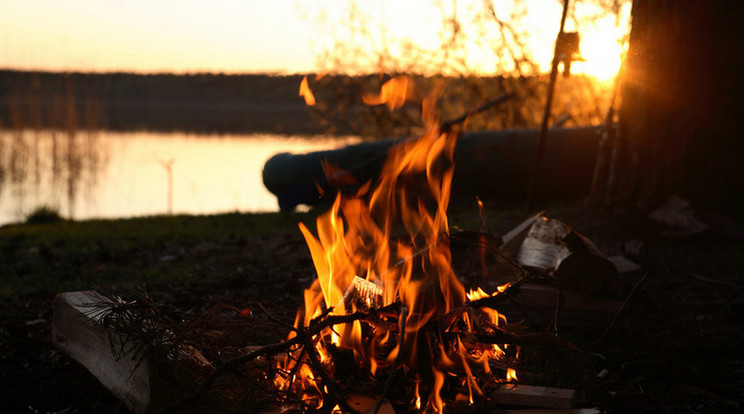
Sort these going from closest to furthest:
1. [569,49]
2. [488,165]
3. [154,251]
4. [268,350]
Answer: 1. [268,350]
2. [569,49]
3. [154,251]
4. [488,165]

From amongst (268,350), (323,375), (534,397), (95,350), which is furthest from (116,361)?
(534,397)

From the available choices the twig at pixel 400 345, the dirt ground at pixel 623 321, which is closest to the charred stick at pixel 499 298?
the twig at pixel 400 345

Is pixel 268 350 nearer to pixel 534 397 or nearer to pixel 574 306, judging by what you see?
pixel 534 397

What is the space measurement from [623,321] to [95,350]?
295cm

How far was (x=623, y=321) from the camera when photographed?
3.97 m

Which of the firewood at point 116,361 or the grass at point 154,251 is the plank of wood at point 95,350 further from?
the grass at point 154,251

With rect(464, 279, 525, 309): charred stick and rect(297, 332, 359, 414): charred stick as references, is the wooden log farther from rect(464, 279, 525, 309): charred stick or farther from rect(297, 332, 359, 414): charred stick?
rect(297, 332, 359, 414): charred stick

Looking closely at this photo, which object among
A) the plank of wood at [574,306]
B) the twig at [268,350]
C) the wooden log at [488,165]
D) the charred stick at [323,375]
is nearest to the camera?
the charred stick at [323,375]

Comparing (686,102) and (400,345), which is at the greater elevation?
(686,102)

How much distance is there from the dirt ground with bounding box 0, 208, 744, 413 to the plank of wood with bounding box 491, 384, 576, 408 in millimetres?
231

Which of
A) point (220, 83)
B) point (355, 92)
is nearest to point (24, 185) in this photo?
point (355, 92)

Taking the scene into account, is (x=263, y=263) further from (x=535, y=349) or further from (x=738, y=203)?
(x=738, y=203)

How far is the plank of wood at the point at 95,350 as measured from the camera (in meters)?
2.50

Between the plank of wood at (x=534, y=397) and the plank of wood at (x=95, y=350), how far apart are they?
1.36 m
